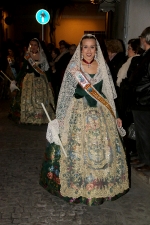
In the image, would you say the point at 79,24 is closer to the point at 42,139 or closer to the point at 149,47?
the point at 42,139

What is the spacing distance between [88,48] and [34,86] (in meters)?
3.73

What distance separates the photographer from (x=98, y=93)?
3584 mm

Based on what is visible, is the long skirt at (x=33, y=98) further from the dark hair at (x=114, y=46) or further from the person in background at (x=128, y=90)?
the person in background at (x=128, y=90)

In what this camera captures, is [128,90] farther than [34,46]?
No

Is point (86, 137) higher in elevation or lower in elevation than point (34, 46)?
lower

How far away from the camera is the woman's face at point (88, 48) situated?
355 cm

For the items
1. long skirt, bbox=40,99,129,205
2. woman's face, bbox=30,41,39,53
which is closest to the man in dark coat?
long skirt, bbox=40,99,129,205

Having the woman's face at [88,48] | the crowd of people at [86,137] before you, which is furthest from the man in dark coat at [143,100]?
the woman's face at [88,48]

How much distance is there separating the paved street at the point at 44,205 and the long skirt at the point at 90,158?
15cm

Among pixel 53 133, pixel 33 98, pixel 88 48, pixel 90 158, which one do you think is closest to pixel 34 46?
pixel 33 98

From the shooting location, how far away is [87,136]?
11.5ft

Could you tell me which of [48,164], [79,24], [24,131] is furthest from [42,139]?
[79,24]

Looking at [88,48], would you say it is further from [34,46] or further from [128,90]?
[34,46]

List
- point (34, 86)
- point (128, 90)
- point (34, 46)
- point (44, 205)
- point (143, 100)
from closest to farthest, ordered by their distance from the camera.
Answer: point (44, 205)
point (143, 100)
point (128, 90)
point (34, 46)
point (34, 86)
